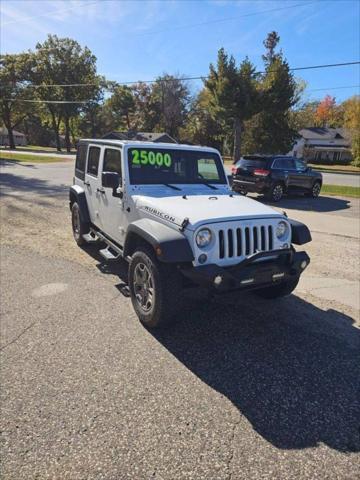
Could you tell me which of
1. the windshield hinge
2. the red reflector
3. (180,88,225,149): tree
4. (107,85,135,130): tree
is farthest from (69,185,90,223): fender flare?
(107,85,135,130): tree

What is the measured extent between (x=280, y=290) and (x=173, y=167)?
217 cm

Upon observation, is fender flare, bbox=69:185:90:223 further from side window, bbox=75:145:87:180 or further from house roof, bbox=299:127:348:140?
house roof, bbox=299:127:348:140

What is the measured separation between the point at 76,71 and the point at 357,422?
68995 millimetres

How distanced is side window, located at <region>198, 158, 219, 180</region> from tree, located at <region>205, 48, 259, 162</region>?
2921cm

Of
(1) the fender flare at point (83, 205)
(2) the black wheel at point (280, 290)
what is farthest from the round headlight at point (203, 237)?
(1) the fender flare at point (83, 205)

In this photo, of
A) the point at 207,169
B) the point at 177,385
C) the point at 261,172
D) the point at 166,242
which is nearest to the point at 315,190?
the point at 261,172

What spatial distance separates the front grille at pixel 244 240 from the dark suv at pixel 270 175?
31.2 feet

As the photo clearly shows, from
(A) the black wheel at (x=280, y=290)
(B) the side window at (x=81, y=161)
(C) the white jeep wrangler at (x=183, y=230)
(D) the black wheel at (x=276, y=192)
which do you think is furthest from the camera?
(D) the black wheel at (x=276, y=192)

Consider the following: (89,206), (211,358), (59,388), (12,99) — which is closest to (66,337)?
(59,388)

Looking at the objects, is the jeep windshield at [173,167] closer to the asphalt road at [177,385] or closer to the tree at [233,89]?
the asphalt road at [177,385]

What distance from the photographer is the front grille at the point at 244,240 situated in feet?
11.4

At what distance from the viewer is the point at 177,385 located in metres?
2.95

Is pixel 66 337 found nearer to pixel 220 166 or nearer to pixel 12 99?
pixel 220 166

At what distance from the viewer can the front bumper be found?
10.5 feet
